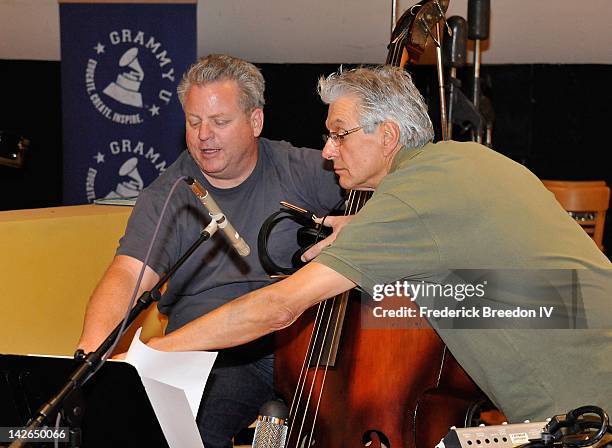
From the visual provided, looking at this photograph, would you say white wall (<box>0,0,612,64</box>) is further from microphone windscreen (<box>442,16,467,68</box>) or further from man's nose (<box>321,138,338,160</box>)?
man's nose (<box>321,138,338,160</box>)

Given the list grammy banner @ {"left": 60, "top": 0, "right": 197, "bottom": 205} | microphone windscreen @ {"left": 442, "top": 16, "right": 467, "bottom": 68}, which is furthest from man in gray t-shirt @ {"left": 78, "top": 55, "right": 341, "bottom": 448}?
grammy banner @ {"left": 60, "top": 0, "right": 197, "bottom": 205}

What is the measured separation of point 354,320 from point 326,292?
16.5 inches

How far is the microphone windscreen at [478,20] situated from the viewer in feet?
14.1

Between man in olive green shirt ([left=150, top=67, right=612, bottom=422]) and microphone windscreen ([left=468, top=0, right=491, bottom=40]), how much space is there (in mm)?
2475

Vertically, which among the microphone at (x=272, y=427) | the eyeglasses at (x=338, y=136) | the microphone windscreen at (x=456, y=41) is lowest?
the microphone at (x=272, y=427)

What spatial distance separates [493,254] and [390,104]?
40 centimetres

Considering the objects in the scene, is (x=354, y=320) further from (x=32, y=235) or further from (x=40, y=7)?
(x=40, y=7)

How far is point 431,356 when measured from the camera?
218cm

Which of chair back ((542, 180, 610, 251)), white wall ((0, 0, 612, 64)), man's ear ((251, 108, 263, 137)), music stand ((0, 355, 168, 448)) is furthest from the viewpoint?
white wall ((0, 0, 612, 64))

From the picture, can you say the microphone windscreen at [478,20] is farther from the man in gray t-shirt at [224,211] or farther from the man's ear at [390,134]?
the man's ear at [390,134]

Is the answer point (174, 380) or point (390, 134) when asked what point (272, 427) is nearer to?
point (174, 380)

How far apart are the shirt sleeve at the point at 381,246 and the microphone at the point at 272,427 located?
463 millimetres

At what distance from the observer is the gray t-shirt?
2590 millimetres

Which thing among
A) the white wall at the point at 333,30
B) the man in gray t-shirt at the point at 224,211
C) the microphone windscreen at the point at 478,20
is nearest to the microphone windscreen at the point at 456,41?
the microphone windscreen at the point at 478,20
